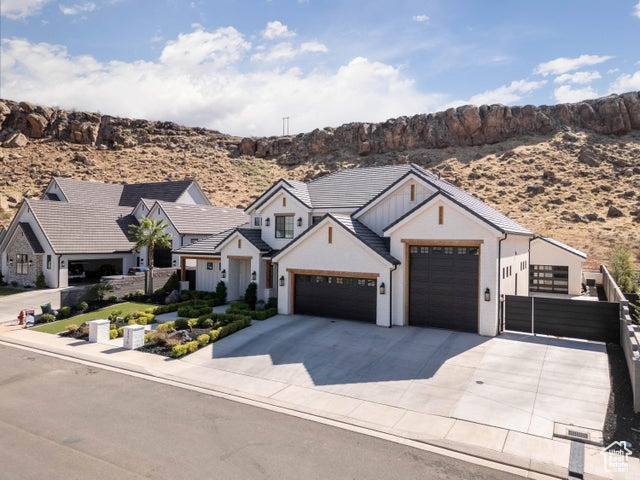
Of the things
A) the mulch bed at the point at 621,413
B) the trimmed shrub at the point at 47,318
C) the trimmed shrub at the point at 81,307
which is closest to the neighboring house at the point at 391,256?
the mulch bed at the point at 621,413

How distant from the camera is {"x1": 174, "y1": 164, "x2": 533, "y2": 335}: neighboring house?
57.7 feet

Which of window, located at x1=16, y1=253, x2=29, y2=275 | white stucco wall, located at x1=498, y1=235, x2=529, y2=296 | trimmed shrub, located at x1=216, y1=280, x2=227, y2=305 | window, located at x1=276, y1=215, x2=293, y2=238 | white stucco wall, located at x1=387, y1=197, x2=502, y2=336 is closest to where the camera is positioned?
white stucco wall, located at x1=387, y1=197, x2=502, y2=336

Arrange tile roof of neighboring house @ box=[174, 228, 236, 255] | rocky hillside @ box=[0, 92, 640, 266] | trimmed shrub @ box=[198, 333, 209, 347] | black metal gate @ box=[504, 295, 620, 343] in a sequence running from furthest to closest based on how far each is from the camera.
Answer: rocky hillside @ box=[0, 92, 640, 266] → tile roof of neighboring house @ box=[174, 228, 236, 255] → trimmed shrub @ box=[198, 333, 209, 347] → black metal gate @ box=[504, 295, 620, 343]

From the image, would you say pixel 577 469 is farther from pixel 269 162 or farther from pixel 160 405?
pixel 269 162

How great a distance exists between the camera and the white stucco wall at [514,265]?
1841cm

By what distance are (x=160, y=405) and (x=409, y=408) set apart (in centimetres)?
677

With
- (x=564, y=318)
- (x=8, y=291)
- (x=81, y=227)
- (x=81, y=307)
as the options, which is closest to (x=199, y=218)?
(x=81, y=227)

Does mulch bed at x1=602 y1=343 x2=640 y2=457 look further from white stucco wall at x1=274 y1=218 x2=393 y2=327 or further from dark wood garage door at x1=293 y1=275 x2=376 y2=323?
dark wood garage door at x1=293 y1=275 x2=376 y2=323

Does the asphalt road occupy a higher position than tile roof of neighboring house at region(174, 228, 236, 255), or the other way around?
tile roof of neighboring house at region(174, 228, 236, 255)

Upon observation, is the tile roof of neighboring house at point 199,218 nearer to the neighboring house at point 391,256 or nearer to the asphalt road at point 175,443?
the neighboring house at point 391,256

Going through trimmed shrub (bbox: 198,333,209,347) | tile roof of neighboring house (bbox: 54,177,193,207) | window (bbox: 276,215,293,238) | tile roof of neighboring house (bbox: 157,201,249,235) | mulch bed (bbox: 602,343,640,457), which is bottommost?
mulch bed (bbox: 602,343,640,457)

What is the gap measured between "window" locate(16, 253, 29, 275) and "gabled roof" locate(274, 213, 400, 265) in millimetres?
24233

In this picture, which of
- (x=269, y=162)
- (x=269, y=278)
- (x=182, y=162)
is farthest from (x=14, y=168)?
(x=269, y=278)


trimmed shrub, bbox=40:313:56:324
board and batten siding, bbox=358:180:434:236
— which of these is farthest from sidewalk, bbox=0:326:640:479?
board and batten siding, bbox=358:180:434:236
